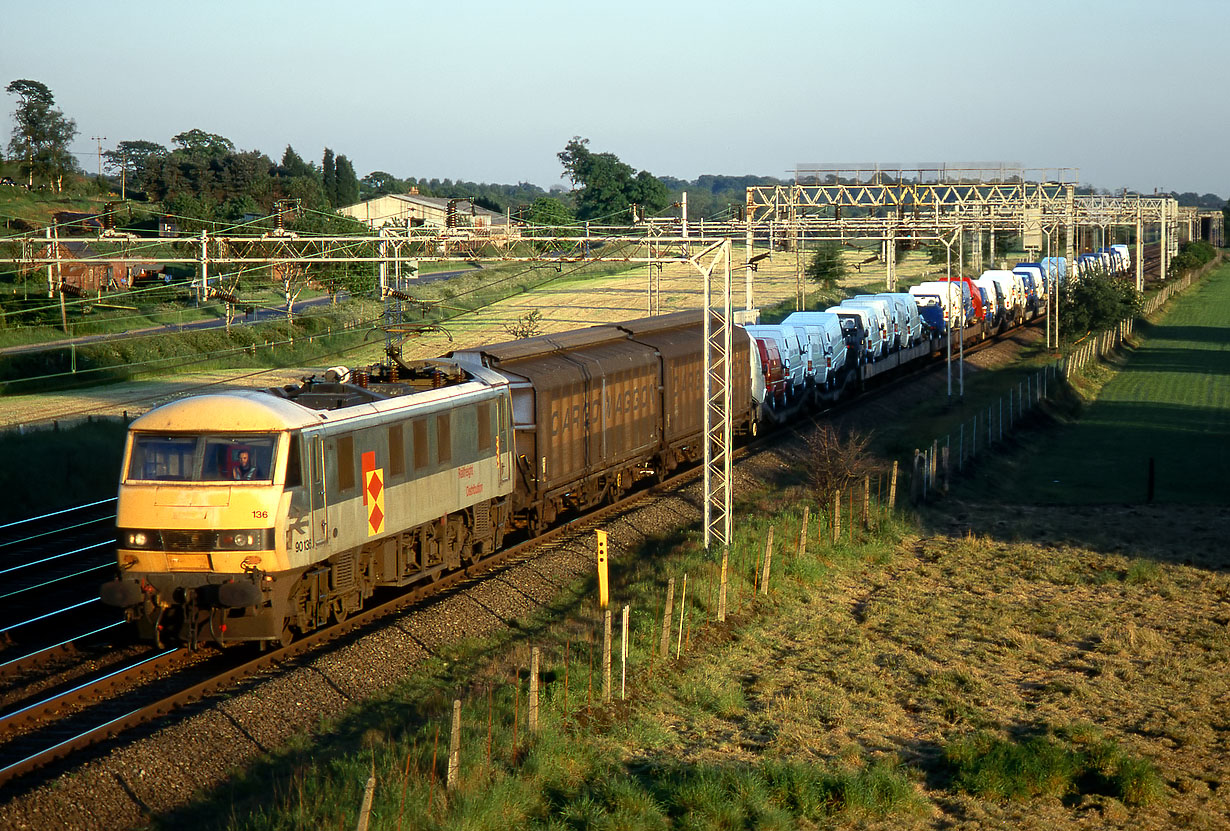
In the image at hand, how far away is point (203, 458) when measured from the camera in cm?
1440

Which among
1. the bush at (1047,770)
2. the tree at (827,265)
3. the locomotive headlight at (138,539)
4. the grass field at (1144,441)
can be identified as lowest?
the grass field at (1144,441)

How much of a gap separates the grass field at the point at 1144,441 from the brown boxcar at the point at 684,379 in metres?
7.24

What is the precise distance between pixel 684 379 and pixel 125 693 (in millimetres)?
17154

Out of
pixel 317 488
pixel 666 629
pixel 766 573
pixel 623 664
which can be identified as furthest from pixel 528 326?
pixel 623 664

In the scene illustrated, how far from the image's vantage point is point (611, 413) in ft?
80.7

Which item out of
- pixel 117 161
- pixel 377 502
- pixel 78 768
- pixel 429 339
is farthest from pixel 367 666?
pixel 117 161

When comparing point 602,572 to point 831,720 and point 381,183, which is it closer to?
point 831,720

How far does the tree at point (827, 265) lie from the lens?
73.9 m

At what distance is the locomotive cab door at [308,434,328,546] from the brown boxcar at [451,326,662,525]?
6.51 m

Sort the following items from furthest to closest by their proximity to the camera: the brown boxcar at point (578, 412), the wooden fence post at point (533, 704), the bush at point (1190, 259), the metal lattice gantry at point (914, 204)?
the bush at point (1190, 259) < the metal lattice gantry at point (914, 204) < the brown boxcar at point (578, 412) < the wooden fence post at point (533, 704)

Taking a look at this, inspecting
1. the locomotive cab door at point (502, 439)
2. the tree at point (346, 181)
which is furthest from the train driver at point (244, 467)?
the tree at point (346, 181)

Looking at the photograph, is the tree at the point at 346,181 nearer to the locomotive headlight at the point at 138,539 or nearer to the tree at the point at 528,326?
the tree at the point at 528,326

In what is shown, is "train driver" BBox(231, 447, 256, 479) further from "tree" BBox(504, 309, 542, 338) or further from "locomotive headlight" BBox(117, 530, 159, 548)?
"tree" BBox(504, 309, 542, 338)

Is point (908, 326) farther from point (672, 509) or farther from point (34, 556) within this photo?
point (34, 556)
